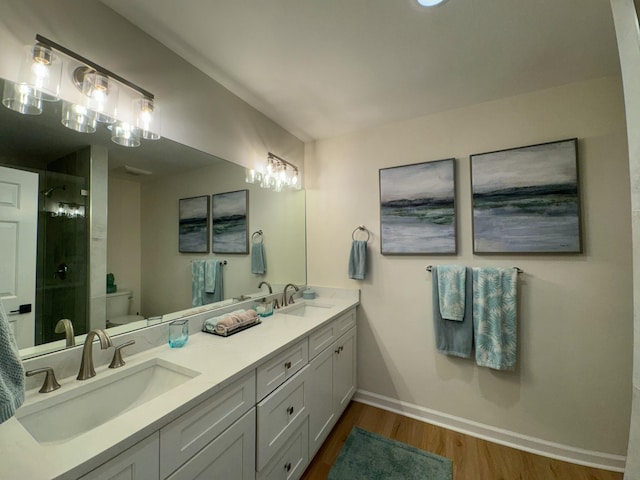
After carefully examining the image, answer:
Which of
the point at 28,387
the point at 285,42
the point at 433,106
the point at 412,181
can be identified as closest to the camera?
the point at 28,387

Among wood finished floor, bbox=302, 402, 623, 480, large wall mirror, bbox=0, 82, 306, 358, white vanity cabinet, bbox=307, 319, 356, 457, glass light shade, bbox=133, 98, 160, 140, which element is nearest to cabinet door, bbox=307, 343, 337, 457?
white vanity cabinet, bbox=307, 319, 356, 457

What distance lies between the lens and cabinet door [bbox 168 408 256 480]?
0.83 metres

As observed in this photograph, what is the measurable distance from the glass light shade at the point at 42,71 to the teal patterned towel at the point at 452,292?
2.25 meters

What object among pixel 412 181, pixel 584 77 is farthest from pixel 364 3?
Answer: pixel 584 77

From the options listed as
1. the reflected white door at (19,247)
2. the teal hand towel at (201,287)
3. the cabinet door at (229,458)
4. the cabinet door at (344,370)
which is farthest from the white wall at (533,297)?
the reflected white door at (19,247)

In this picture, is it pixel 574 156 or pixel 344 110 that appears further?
pixel 344 110

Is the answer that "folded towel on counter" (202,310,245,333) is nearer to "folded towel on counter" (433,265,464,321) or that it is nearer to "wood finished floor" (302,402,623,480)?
"wood finished floor" (302,402,623,480)

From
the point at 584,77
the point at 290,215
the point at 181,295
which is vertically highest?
the point at 584,77

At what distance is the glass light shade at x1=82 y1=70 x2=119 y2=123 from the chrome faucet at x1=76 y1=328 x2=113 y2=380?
90 centimetres

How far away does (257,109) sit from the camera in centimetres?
193

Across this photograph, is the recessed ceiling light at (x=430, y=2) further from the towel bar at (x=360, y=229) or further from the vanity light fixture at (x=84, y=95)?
the towel bar at (x=360, y=229)

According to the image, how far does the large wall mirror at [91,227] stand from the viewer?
917 mm

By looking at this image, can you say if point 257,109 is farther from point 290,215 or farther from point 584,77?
point 584,77

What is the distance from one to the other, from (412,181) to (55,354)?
7.23 feet
